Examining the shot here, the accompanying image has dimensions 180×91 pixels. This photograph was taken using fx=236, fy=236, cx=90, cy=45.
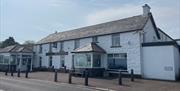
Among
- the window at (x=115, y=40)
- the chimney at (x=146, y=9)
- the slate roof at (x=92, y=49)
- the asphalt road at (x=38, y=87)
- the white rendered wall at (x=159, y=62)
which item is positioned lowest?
the asphalt road at (x=38, y=87)

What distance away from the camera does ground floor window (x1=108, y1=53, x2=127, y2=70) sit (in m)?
27.5

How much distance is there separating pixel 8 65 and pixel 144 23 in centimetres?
2658

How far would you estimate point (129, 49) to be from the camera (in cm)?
2684

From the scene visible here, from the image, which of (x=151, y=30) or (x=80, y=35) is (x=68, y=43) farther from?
(x=151, y=30)

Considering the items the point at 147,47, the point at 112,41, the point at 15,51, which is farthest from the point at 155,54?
the point at 15,51

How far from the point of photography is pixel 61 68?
3712 centimetres

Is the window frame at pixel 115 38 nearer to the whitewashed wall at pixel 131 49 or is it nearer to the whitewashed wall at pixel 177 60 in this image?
the whitewashed wall at pixel 131 49

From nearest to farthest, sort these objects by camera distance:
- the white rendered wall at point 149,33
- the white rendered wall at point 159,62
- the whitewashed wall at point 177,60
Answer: the white rendered wall at point 159,62 < the whitewashed wall at point 177,60 < the white rendered wall at point 149,33

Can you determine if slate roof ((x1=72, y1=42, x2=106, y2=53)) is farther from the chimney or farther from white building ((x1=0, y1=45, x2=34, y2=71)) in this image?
white building ((x1=0, y1=45, x2=34, y2=71))

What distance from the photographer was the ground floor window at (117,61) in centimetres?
2747

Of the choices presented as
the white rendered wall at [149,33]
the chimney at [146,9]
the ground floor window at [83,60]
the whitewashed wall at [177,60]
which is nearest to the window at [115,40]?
the white rendered wall at [149,33]

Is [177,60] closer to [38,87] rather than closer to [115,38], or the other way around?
[115,38]

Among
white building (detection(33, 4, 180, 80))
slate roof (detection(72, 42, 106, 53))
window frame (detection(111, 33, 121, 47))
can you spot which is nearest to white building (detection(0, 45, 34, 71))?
white building (detection(33, 4, 180, 80))

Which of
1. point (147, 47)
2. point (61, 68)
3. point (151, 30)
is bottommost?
point (61, 68)
